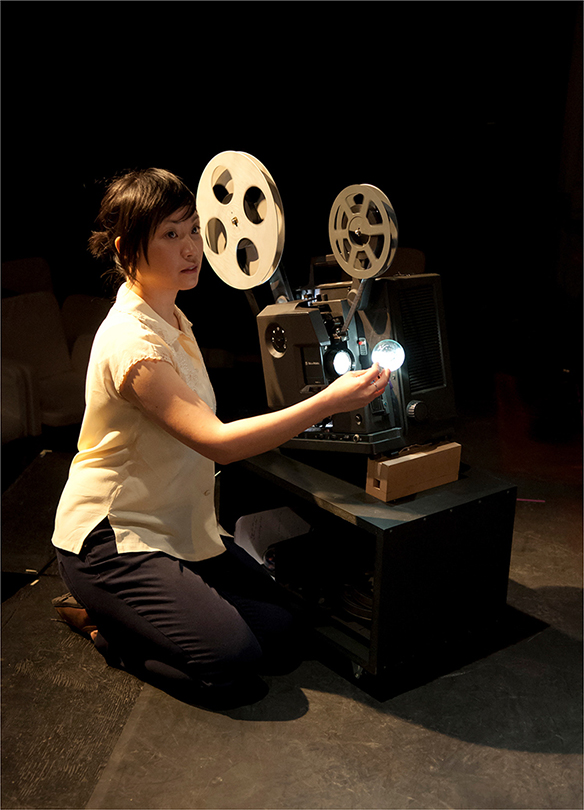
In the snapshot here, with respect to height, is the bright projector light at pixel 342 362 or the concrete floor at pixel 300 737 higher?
the bright projector light at pixel 342 362

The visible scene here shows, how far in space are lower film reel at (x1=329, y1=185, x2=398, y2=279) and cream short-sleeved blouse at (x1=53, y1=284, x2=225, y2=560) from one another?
489 millimetres

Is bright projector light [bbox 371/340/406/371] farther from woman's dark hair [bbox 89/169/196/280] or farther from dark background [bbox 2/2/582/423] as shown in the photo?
dark background [bbox 2/2/582/423]

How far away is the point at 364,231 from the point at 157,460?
77 cm

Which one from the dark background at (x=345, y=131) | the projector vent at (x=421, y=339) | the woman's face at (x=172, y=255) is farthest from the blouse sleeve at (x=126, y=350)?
the dark background at (x=345, y=131)

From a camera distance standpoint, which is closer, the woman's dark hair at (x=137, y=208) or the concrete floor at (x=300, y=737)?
the concrete floor at (x=300, y=737)

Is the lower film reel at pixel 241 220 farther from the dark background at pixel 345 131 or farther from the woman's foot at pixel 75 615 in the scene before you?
the dark background at pixel 345 131

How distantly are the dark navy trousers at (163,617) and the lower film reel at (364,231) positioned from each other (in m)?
0.89

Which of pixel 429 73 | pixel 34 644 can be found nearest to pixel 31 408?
pixel 34 644

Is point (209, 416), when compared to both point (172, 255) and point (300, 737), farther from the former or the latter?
point (300, 737)

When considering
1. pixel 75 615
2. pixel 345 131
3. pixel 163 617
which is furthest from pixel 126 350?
pixel 345 131

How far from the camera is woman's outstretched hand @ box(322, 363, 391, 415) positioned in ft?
5.53

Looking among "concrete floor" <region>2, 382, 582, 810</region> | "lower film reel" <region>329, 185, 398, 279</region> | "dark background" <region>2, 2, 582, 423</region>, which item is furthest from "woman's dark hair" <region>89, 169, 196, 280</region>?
"dark background" <region>2, 2, 582, 423</region>

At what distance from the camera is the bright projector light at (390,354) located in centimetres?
189

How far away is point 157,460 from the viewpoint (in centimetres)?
179
